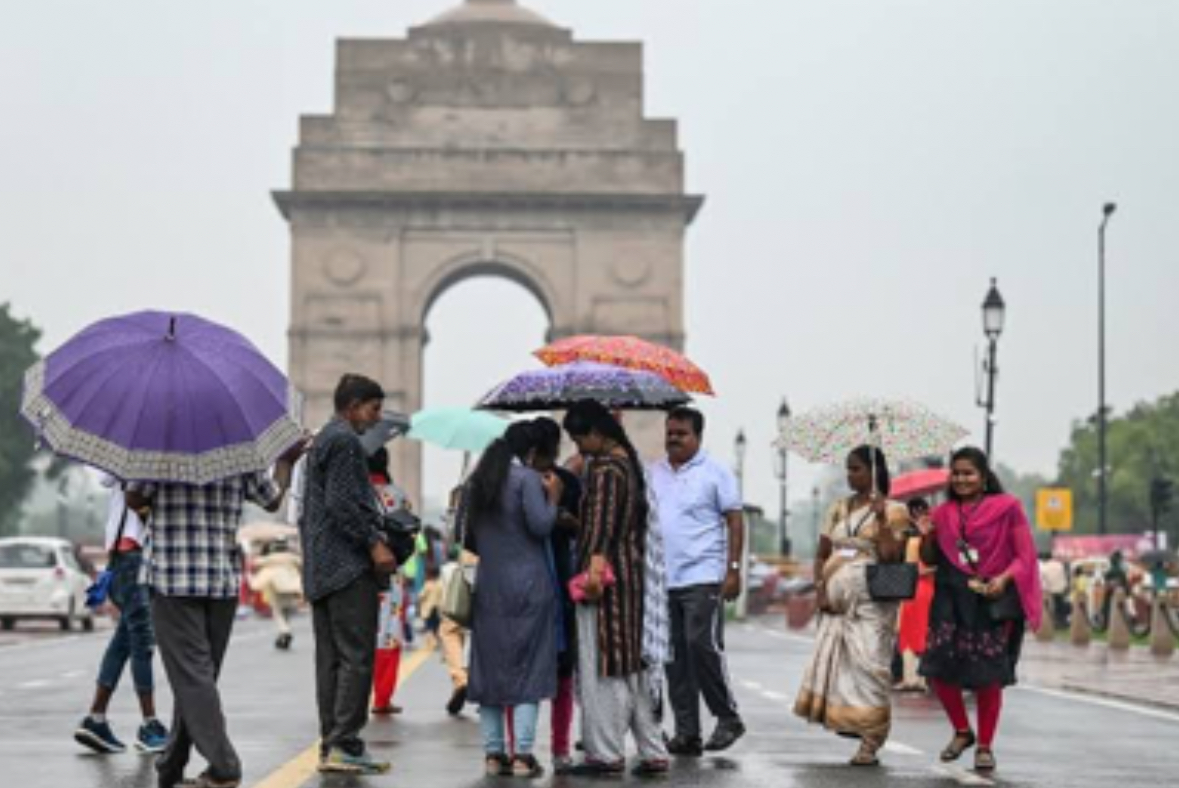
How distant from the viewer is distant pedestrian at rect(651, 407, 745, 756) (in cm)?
1545

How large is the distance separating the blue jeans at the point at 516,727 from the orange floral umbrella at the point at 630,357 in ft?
8.09

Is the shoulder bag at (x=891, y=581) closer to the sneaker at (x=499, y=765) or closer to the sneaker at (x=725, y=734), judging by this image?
the sneaker at (x=725, y=734)

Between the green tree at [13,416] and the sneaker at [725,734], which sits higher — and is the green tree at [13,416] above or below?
above

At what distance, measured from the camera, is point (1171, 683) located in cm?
2525

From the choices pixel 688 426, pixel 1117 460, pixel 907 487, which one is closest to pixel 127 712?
pixel 688 426


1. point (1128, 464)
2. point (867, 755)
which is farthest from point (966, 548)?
point (1128, 464)

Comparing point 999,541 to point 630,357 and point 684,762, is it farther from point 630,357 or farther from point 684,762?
point 630,357

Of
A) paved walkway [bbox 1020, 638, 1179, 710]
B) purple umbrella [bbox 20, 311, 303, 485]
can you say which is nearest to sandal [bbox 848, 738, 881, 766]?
purple umbrella [bbox 20, 311, 303, 485]

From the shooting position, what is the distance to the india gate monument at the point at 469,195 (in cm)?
7538

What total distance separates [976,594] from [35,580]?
1052 inches

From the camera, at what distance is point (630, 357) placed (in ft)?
51.5

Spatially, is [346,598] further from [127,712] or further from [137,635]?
[127,712]

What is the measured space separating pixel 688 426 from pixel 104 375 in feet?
14.5

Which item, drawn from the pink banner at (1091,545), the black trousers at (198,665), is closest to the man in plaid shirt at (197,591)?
the black trousers at (198,665)
